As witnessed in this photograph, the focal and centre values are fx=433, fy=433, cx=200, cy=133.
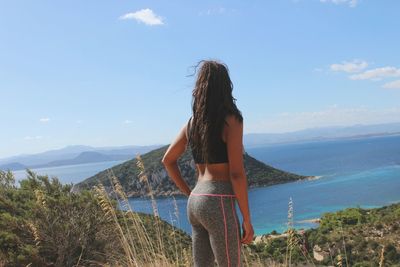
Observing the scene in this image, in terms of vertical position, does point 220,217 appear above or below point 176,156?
below

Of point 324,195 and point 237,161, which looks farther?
point 324,195

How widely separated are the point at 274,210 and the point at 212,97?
67738 mm

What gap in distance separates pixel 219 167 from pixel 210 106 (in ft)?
1.03

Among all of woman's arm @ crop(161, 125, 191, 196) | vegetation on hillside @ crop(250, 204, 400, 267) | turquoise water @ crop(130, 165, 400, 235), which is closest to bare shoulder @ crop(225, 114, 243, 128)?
woman's arm @ crop(161, 125, 191, 196)

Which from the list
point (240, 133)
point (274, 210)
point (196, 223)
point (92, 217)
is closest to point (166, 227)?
point (92, 217)

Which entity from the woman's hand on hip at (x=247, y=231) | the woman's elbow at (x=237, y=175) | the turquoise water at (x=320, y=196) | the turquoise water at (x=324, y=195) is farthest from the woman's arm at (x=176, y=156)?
the turquoise water at (x=320, y=196)

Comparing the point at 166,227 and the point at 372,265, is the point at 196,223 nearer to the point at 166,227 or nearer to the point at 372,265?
the point at 166,227

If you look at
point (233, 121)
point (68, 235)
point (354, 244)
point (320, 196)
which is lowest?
point (320, 196)

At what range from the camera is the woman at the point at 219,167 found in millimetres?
2135

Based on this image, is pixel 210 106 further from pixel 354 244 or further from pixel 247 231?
pixel 354 244

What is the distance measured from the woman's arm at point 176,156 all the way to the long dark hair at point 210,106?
0.15 m

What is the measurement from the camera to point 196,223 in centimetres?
228

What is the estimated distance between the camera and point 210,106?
2.20 metres

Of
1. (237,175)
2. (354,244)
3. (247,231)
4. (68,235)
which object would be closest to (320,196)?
(354,244)
